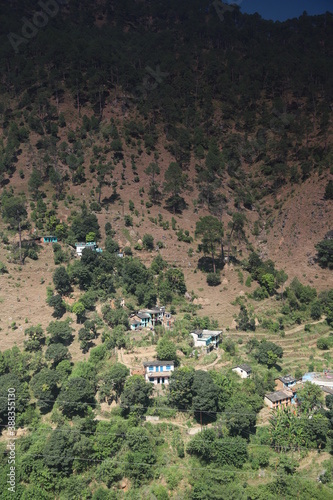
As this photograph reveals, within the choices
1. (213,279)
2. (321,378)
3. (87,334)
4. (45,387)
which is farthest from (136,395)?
(213,279)

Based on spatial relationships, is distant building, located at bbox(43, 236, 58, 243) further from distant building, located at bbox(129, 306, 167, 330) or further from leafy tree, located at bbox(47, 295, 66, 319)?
distant building, located at bbox(129, 306, 167, 330)

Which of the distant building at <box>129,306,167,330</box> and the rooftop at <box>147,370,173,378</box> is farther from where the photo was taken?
the distant building at <box>129,306,167,330</box>

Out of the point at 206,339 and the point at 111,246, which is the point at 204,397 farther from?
the point at 111,246

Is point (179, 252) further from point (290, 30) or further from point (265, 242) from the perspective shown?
point (290, 30)

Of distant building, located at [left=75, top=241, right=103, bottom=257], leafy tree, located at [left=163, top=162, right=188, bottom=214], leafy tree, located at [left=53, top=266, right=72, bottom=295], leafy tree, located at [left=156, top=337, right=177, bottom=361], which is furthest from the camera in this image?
leafy tree, located at [left=163, top=162, right=188, bottom=214]

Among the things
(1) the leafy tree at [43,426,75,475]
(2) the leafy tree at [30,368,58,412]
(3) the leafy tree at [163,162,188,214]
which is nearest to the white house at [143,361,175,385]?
(2) the leafy tree at [30,368,58,412]
